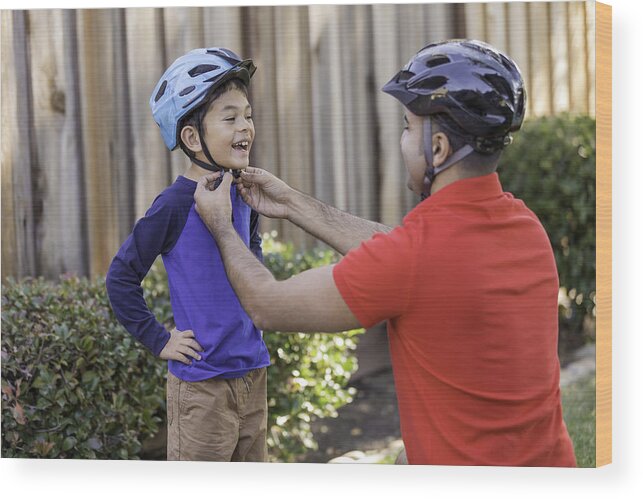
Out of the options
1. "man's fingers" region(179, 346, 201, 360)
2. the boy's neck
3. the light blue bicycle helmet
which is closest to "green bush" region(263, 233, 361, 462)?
"man's fingers" region(179, 346, 201, 360)

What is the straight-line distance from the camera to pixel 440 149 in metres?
3.25

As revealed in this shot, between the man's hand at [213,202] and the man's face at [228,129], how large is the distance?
8 cm

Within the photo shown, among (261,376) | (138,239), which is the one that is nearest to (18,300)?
(138,239)

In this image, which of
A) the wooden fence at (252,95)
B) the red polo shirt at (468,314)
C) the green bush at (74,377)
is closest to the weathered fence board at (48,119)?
the wooden fence at (252,95)

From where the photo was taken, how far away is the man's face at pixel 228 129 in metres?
3.60

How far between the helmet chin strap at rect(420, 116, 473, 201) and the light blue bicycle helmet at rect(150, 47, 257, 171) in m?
0.80

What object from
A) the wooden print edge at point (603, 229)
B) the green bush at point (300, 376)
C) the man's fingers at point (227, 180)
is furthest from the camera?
the green bush at point (300, 376)

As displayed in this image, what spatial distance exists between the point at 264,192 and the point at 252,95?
Answer: 1.47 feet

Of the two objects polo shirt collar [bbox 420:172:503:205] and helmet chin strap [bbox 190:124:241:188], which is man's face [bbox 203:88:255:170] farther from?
polo shirt collar [bbox 420:172:503:205]

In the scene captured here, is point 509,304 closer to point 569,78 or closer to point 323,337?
point 569,78

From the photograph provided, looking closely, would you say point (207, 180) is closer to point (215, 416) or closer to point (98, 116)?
point (98, 116)

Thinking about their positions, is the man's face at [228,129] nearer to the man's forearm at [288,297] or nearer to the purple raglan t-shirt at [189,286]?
the purple raglan t-shirt at [189,286]

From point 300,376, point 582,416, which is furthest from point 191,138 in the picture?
point 582,416

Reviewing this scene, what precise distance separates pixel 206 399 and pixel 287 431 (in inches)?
39.8
